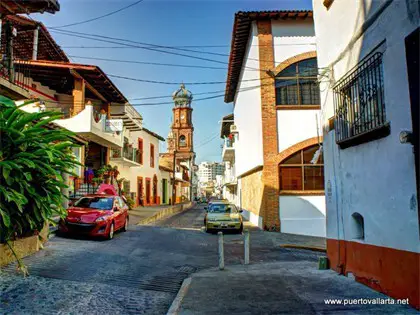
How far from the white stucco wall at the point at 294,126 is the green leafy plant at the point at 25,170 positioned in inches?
465

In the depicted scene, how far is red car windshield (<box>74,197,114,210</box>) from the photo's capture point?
12234mm

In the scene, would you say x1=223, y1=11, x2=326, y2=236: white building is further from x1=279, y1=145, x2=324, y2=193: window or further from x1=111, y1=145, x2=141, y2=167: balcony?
x1=111, y1=145, x2=141, y2=167: balcony

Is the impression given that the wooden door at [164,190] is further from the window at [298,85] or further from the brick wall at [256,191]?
the window at [298,85]

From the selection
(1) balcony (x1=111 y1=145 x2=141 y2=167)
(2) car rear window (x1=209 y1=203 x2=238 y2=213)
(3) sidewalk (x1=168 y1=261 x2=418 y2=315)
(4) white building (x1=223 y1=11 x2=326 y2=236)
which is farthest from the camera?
(1) balcony (x1=111 y1=145 x2=141 y2=167)

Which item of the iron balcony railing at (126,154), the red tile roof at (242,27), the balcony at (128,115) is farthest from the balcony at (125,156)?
the red tile roof at (242,27)

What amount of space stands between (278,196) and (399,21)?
A: 12392mm

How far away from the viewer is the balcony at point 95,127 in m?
17.2

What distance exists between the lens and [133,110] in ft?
88.6

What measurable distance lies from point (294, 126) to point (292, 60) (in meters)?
3.32

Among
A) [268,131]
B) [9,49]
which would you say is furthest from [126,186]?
[9,49]

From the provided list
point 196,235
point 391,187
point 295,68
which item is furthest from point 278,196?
point 391,187

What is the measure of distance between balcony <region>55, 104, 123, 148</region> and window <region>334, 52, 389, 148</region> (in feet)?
43.4

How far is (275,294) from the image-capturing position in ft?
17.9

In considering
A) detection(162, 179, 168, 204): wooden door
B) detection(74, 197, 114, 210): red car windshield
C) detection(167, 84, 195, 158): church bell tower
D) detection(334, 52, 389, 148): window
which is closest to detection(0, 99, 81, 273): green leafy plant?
detection(74, 197, 114, 210): red car windshield
